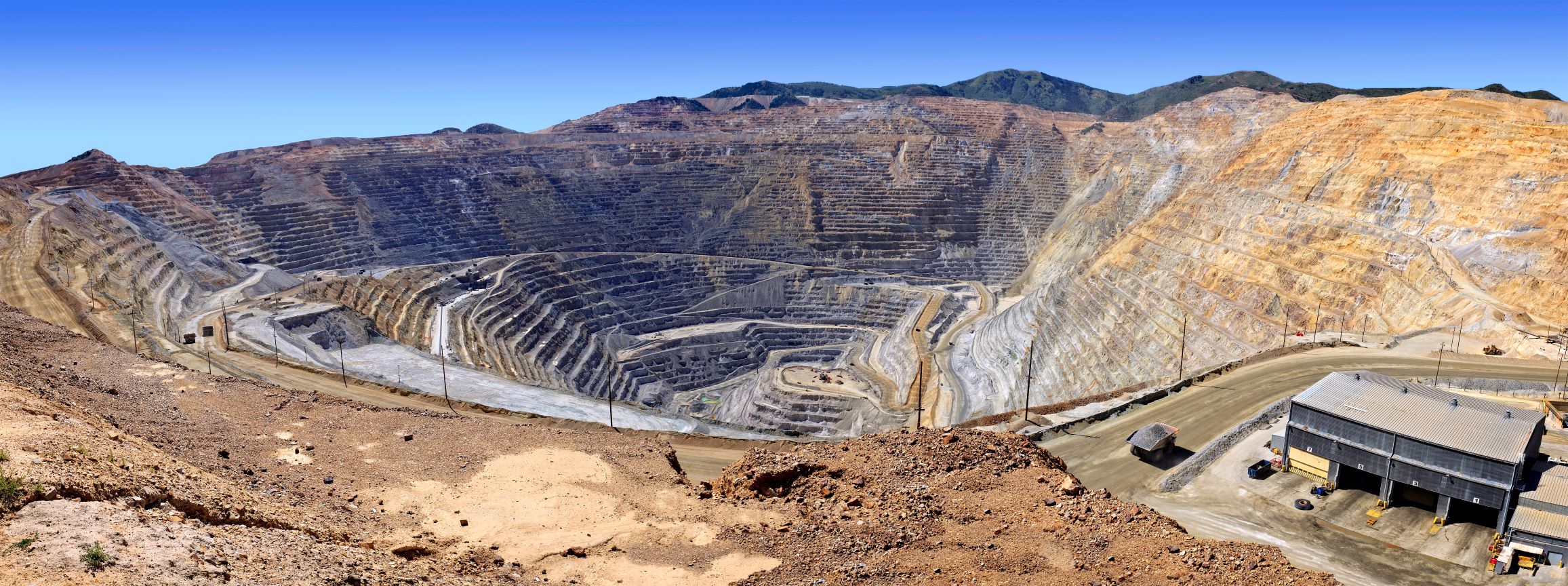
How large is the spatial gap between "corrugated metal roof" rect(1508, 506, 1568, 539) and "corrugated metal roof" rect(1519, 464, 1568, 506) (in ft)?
1.42

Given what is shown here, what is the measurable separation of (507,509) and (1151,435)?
84.0 feet

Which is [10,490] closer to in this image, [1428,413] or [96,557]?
[96,557]

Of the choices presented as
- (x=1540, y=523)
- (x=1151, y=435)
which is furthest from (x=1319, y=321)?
(x=1540, y=523)

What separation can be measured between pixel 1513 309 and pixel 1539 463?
1012 inches

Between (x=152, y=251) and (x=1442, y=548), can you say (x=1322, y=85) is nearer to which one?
(x=1442, y=548)

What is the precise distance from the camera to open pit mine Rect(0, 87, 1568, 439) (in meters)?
55.6

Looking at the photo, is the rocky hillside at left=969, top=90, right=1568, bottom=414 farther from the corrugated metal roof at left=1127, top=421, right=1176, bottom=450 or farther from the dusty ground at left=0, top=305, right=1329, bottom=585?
the dusty ground at left=0, top=305, right=1329, bottom=585

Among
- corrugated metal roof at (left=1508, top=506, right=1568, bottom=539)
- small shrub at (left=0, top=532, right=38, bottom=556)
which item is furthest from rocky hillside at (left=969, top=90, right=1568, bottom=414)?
small shrub at (left=0, top=532, right=38, bottom=556)

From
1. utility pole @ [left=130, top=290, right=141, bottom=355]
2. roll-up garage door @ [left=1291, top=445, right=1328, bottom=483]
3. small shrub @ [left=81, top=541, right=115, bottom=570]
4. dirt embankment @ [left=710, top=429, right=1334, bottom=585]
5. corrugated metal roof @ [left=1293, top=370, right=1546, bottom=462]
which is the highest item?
small shrub @ [left=81, top=541, right=115, bottom=570]

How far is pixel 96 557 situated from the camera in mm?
11492

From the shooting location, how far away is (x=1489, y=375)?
4172cm

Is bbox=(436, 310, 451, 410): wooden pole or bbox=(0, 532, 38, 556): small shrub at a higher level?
bbox=(0, 532, 38, 556): small shrub

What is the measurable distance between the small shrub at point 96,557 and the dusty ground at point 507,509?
59 millimetres

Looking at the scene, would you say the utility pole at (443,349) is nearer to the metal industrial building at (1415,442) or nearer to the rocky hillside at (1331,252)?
the metal industrial building at (1415,442)
